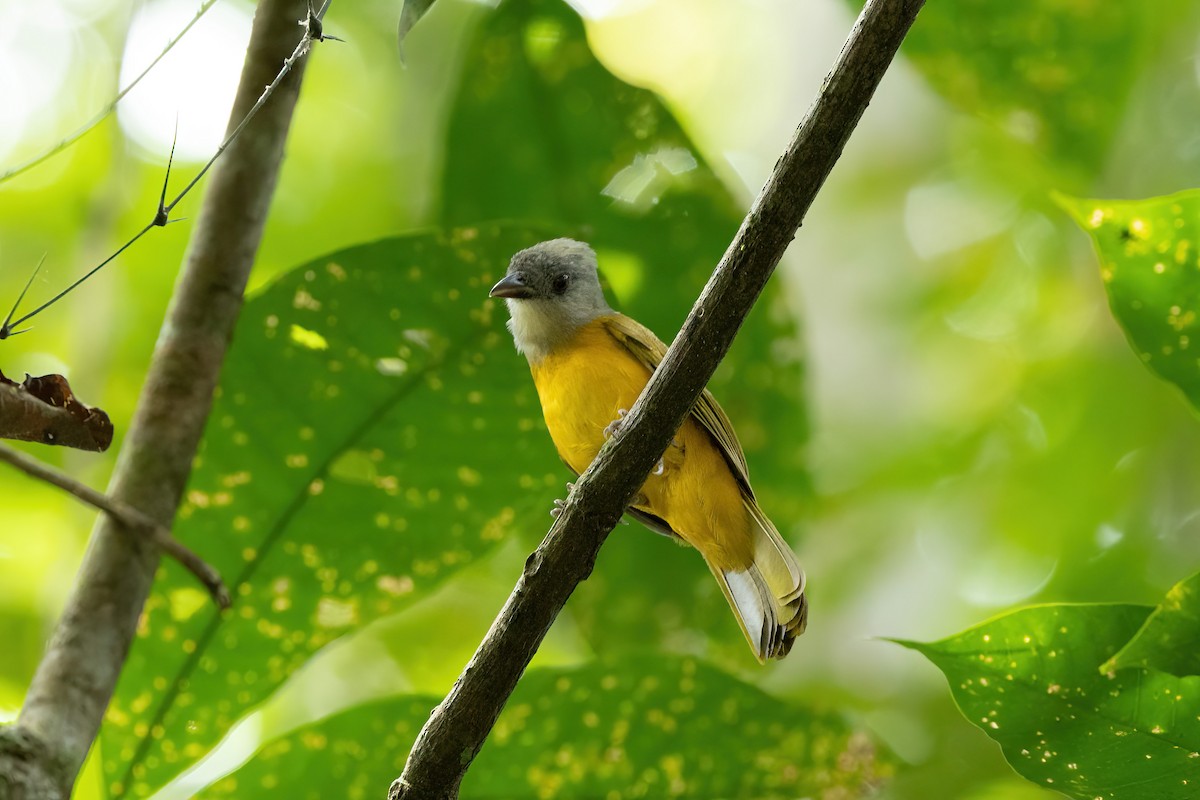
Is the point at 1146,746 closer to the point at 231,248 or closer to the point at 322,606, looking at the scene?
the point at 322,606

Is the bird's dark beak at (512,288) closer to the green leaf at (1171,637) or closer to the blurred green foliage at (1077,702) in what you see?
the blurred green foliage at (1077,702)

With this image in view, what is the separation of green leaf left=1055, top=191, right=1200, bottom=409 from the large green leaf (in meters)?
1.06

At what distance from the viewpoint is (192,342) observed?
2.03 m

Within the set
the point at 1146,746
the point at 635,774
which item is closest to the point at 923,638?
the point at 635,774

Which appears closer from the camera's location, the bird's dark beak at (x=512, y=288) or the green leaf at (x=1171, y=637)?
the green leaf at (x=1171, y=637)

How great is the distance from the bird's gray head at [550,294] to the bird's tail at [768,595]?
65 cm

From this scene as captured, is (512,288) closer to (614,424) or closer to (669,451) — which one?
(614,424)

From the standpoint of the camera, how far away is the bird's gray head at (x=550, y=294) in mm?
2635

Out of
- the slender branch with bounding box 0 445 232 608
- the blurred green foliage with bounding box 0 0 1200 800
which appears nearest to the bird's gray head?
the blurred green foliage with bounding box 0 0 1200 800

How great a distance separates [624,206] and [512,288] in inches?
16.2

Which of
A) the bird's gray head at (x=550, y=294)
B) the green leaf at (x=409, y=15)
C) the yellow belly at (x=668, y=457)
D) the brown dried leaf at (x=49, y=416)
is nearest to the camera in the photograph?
the brown dried leaf at (x=49, y=416)

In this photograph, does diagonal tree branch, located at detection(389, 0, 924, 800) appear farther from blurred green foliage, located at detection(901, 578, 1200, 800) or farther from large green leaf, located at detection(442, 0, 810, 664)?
large green leaf, located at detection(442, 0, 810, 664)

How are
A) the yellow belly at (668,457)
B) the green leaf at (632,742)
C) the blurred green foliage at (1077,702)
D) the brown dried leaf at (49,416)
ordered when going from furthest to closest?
the yellow belly at (668,457) < the green leaf at (632,742) < the blurred green foliage at (1077,702) < the brown dried leaf at (49,416)

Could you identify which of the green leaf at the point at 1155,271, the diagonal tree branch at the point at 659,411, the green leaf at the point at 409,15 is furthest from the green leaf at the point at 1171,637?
the green leaf at the point at 409,15
